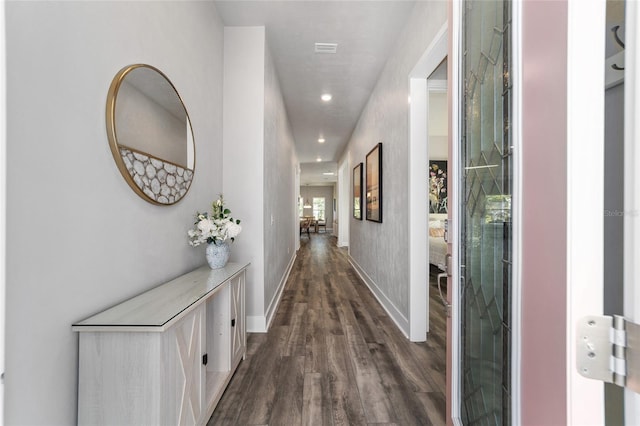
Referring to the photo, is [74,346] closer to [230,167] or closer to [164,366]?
[164,366]

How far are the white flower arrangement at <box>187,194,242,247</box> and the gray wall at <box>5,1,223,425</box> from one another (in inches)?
14.8

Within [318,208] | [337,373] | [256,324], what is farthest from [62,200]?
[318,208]

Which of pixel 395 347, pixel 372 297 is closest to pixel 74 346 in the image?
pixel 395 347

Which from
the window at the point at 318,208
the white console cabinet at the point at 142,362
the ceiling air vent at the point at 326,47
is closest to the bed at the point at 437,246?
the ceiling air vent at the point at 326,47

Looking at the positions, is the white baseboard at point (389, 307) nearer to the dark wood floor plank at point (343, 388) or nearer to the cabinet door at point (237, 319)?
the dark wood floor plank at point (343, 388)

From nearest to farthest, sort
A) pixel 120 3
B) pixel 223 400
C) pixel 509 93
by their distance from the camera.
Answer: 1. pixel 509 93
2. pixel 120 3
3. pixel 223 400

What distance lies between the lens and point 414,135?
7.64 ft

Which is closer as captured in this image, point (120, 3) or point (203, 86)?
point (120, 3)

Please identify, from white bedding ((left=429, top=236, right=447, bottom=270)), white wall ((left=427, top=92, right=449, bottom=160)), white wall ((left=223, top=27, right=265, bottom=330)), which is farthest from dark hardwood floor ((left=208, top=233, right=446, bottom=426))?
white wall ((left=427, top=92, right=449, bottom=160))

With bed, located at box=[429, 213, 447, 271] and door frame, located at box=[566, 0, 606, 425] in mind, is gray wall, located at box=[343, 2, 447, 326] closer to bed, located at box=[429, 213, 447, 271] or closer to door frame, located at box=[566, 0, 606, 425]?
bed, located at box=[429, 213, 447, 271]

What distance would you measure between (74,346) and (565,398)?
1.46 meters

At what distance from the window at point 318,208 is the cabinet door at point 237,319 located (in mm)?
13515

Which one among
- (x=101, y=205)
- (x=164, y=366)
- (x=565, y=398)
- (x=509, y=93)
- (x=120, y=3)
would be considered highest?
(x=120, y=3)

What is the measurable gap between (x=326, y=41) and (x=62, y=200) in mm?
2613
